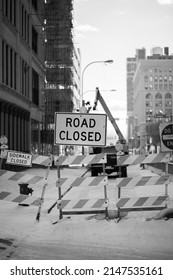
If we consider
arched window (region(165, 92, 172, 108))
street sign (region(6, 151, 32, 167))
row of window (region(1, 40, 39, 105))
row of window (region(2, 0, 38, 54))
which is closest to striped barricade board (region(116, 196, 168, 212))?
street sign (region(6, 151, 32, 167))

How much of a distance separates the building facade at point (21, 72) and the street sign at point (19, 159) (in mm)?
18015

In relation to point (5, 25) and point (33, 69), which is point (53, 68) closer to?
point (33, 69)

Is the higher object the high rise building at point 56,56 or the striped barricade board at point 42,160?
the high rise building at point 56,56

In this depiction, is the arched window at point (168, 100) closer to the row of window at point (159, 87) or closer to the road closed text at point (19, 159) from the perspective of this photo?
the row of window at point (159, 87)

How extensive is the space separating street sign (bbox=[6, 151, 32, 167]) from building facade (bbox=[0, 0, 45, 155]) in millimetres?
18015

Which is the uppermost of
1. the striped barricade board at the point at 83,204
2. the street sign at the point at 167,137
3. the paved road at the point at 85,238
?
the street sign at the point at 167,137

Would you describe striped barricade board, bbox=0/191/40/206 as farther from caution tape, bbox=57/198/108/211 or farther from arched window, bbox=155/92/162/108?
arched window, bbox=155/92/162/108

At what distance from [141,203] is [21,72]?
85.3ft

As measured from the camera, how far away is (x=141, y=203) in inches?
375

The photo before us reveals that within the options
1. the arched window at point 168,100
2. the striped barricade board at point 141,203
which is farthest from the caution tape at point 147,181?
the arched window at point 168,100

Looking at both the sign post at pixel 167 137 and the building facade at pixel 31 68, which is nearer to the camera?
the sign post at pixel 167 137

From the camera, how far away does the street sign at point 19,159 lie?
966 cm

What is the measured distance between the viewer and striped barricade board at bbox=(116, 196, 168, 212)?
9.43m
